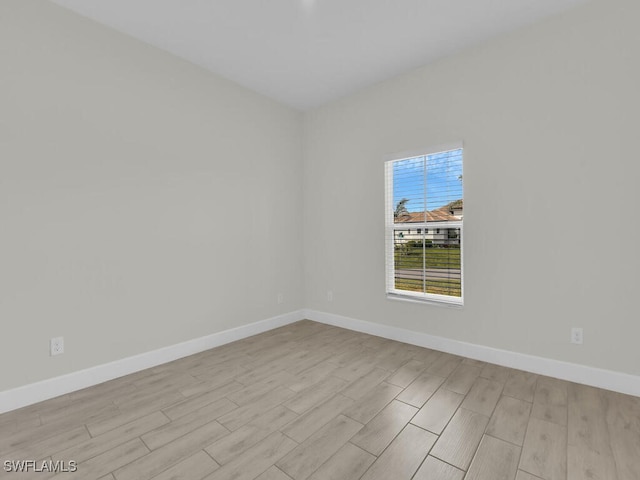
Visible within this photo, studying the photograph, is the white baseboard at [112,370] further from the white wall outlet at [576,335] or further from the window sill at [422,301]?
the white wall outlet at [576,335]

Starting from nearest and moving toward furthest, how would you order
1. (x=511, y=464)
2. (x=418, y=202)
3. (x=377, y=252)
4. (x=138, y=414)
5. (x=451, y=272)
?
(x=511, y=464)
(x=138, y=414)
(x=451, y=272)
(x=418, y=202)
(x=377, y=252)

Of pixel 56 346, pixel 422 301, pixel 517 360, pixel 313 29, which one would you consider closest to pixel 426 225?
pixel 422 301

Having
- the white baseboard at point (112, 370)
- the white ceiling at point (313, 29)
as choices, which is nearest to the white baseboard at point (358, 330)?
the white baseboard at point (112, 370)

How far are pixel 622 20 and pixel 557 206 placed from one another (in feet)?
4.40

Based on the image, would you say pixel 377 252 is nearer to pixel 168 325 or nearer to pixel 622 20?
pixel 168 325

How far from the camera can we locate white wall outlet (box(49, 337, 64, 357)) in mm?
2191

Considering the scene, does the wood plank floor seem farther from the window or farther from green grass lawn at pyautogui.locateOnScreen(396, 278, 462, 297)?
the window

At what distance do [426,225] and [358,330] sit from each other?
1.49 meters

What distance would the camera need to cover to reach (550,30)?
7.83 ft

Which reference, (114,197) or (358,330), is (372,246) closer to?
(358,330)

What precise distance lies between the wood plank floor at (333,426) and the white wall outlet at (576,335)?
1.05ft

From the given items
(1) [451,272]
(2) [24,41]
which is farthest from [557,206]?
(2) [24,41]

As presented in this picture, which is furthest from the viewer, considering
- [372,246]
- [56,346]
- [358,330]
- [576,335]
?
[358,330]

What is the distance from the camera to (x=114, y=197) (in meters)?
2.50
